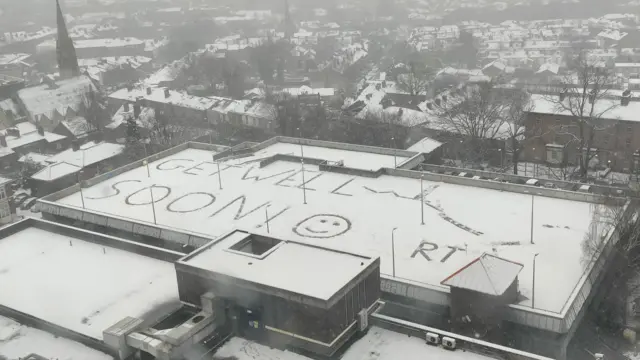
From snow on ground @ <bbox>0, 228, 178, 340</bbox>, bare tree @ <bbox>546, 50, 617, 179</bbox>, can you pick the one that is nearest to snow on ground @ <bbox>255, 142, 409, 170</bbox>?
bare tree @ <bbox>546, 50, 617, 179</bbox>

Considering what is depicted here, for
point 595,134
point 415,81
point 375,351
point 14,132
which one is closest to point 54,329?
point 375,351

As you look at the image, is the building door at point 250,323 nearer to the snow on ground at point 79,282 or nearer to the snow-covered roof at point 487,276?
the snow on ground at point 79,282

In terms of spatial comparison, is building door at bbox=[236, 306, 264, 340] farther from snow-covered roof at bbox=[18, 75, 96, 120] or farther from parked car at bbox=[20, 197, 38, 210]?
snow-covered roof at bbox=[18, 75, 96, 120]

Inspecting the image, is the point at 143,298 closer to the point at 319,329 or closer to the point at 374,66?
the point at 319,329

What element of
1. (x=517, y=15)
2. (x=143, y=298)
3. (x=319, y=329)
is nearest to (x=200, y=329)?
(x=319, y=329)

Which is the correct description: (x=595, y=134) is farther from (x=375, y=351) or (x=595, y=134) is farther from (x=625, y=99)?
(x=375, y=351)

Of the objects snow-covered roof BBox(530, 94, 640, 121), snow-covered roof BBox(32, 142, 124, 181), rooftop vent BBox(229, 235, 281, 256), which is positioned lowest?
snow-covered roof BBox(32, 142, 124, 181)

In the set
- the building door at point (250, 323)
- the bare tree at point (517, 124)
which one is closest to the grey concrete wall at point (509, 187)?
the bare tree at point (517, 124)
